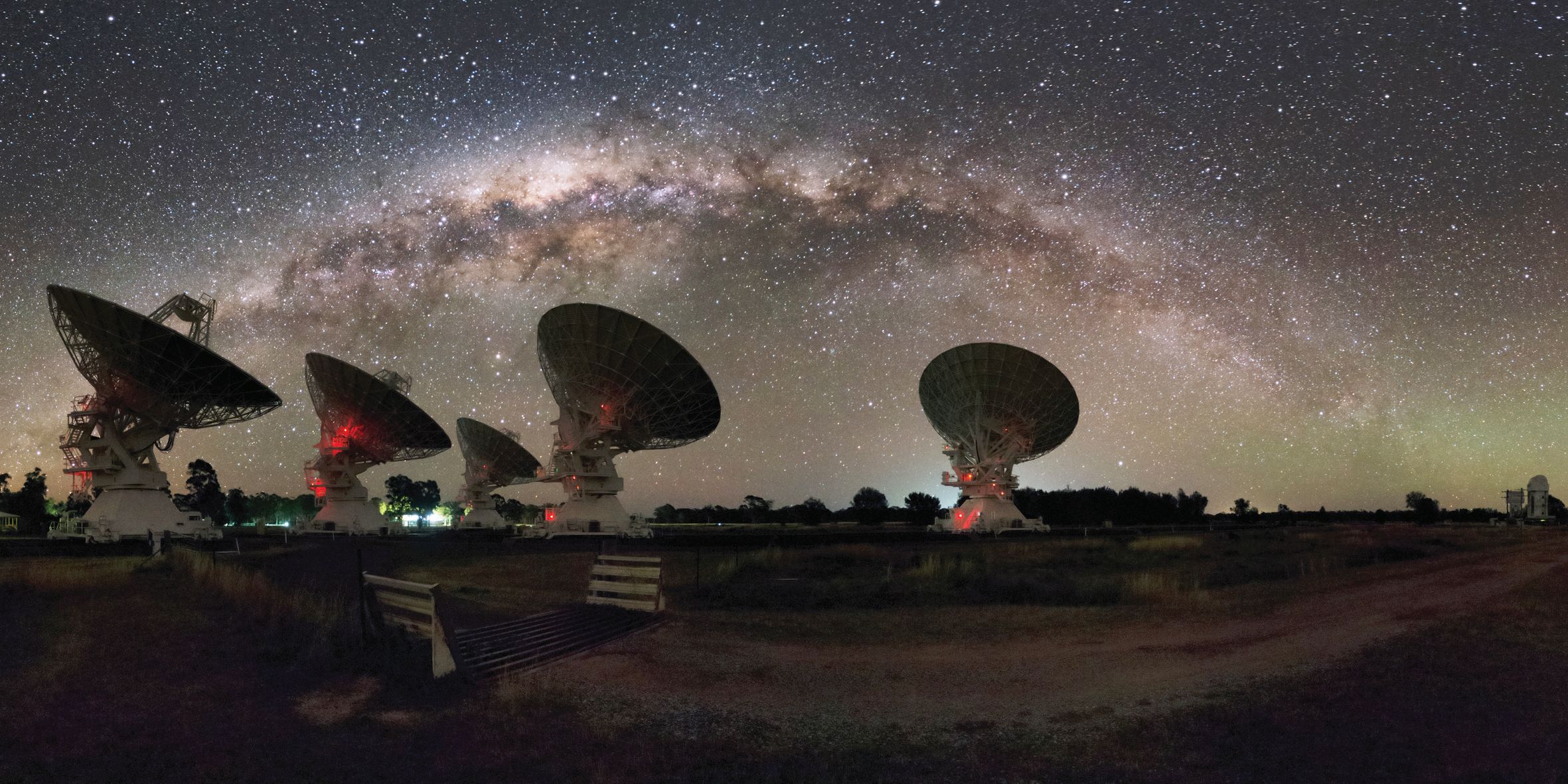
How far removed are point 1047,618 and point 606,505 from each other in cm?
3760

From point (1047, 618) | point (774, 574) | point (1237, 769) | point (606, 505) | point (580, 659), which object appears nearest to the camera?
point (1237, 769)

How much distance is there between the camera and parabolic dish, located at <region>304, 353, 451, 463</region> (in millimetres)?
53506

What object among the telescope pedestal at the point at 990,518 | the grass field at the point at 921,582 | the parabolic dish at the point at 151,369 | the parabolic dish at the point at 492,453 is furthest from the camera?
the parabolic dish at the point at 492,453

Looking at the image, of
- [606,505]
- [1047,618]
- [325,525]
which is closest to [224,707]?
[1047,618]

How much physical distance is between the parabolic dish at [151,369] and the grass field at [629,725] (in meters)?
29.5

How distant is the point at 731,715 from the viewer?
8789mm

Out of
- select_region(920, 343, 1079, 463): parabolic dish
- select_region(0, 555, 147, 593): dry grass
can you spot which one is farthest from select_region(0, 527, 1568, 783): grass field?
select_region(920, 343, 1079, 463): parabolic dish

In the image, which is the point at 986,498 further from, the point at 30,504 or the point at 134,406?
the point at 30,504

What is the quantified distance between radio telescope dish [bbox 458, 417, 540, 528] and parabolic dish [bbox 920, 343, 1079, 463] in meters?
40.8

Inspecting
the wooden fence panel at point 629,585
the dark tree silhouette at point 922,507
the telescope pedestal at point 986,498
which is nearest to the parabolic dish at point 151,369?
the wooden fence panel at point 629,585

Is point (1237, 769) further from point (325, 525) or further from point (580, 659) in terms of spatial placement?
point (325, 525)

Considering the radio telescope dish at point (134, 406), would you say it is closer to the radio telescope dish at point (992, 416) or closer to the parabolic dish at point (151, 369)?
the parabolic dish at point (151, 369)

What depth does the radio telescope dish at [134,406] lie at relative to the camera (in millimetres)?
38625

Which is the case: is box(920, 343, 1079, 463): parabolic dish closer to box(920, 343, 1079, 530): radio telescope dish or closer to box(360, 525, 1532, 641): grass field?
box(920, 343, 1079, 530): radio telescope dish
